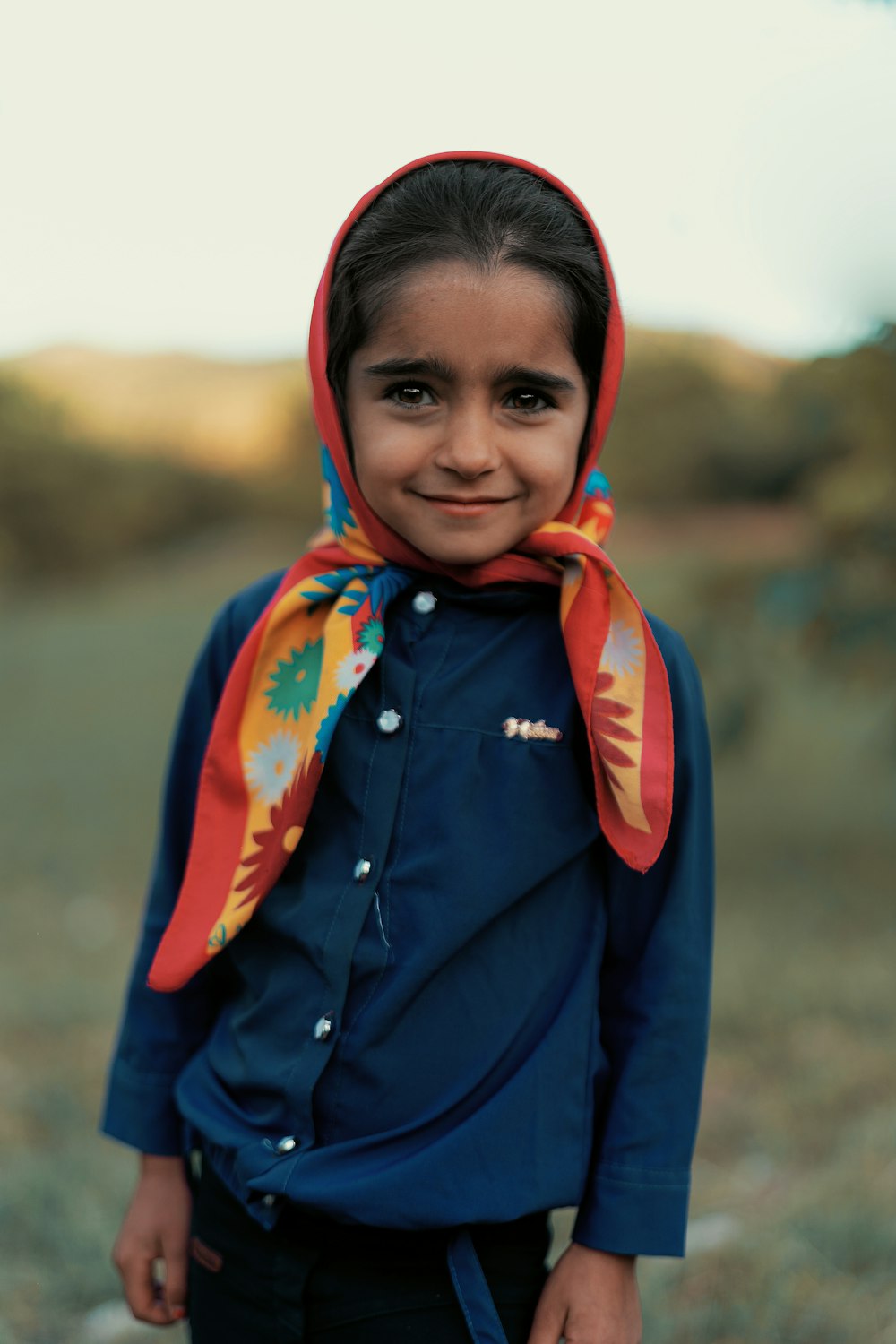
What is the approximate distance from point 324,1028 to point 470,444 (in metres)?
0.61

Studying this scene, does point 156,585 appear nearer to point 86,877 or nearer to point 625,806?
point 86,877

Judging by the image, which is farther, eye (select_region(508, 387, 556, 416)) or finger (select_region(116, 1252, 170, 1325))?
finger (select_region(116, 1252, 170, 1325))

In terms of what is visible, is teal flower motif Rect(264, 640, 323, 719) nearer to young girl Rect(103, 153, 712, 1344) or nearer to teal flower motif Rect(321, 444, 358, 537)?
young girl Rect(103, 153, 712, 1344)

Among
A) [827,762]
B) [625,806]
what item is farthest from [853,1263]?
[827,762]

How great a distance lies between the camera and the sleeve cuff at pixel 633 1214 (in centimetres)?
133

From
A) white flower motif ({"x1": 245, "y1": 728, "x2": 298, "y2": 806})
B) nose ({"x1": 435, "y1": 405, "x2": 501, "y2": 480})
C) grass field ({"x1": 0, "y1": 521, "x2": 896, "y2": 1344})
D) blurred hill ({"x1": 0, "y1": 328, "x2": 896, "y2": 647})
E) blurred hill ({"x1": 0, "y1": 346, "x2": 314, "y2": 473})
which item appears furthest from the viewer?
blurred hill ({"x1": 0, "y1": 346, "x2": 314, "y2": 473})

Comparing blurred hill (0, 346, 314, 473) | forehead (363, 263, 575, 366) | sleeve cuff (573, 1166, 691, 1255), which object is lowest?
blurred hill (0, 346, 314, 473)

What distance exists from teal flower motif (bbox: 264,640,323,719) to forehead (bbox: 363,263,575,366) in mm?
348

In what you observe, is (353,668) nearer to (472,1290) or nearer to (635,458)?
(472,1290)

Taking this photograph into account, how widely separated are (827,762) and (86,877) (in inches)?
155

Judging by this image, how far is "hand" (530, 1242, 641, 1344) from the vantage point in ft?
4.35

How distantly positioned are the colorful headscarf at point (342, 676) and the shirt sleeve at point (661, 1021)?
0.10 meters

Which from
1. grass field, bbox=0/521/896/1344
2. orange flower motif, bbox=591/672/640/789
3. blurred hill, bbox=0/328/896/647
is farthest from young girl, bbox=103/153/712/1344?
grass field, bbox=0/521/896/1344

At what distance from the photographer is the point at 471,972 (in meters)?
1.33
